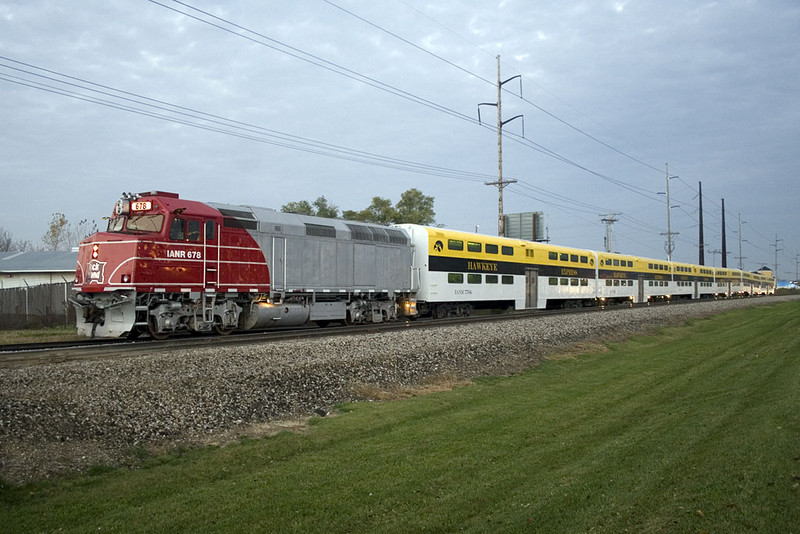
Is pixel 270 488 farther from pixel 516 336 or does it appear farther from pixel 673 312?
pixel 673 312

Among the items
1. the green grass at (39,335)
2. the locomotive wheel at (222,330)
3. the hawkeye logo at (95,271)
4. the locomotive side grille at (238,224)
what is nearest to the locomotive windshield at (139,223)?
the hawkeye logo at (95,271)

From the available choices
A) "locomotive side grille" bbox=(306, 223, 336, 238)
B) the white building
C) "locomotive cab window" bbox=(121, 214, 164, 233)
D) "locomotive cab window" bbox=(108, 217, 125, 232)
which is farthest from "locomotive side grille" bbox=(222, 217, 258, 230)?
the white building

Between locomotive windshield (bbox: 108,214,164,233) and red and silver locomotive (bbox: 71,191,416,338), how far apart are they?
3 centimetres

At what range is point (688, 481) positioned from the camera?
5.96 meters

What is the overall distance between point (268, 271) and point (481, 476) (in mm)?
15213

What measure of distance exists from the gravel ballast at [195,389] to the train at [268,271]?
178 inches

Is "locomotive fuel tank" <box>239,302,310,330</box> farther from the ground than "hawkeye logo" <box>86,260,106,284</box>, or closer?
closer

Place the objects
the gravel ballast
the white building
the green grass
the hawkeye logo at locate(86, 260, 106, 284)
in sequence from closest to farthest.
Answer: the gravel ballast → the hawkeye logo at locate(86, 260, 106, 284) → the green grass → the white building

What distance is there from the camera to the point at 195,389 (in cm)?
999

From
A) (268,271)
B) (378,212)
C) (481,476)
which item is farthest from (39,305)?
(378,212)

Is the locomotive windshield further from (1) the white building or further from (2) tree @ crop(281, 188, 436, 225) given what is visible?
(2) tree @ crop(281, 188, 436, 225)

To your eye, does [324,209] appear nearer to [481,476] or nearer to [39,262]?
[39,262]

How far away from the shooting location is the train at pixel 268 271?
675 inches

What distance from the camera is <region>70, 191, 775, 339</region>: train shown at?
1716 cm
